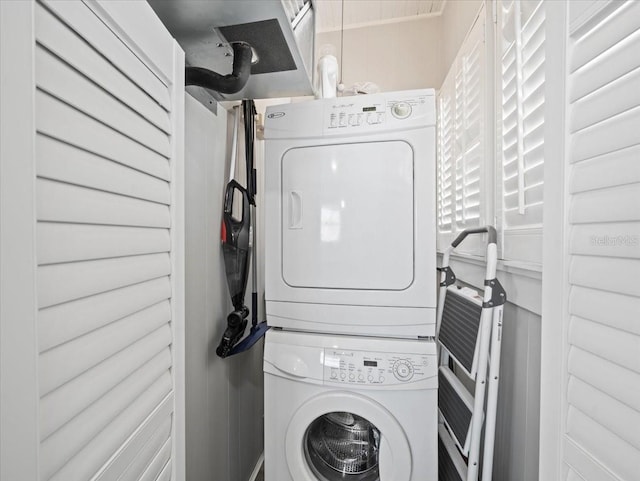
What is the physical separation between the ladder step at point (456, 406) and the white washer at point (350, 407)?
83 millimetres

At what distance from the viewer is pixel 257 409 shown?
6.08 ft

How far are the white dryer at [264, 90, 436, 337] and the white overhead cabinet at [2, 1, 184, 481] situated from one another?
0.70 m

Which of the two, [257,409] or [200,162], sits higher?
[200,162]

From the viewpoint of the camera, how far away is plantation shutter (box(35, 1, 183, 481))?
366mm

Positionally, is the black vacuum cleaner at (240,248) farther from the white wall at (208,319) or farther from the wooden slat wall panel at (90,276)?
the wooden slat wall panel at (90,276)

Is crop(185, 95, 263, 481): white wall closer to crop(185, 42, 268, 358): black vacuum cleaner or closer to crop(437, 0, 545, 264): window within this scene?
crop(185, 42, 268, 358): black vacuum cleaner

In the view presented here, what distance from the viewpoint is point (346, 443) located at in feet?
4.63

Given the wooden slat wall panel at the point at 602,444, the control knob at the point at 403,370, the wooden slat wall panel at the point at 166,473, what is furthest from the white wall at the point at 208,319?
the wooden slat wall panel at the point at 602,444

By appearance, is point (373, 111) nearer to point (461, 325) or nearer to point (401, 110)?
point (401, 110)

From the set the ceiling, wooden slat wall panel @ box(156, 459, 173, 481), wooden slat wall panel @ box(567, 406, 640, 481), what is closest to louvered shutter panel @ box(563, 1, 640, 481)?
wooden slat wall panel @ box(567, 406, 640, 481)

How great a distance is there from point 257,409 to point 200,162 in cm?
150

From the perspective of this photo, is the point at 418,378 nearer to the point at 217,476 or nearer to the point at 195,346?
the point at 195,346

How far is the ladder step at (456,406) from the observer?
106 cm

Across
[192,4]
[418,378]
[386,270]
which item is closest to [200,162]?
[192,4]
